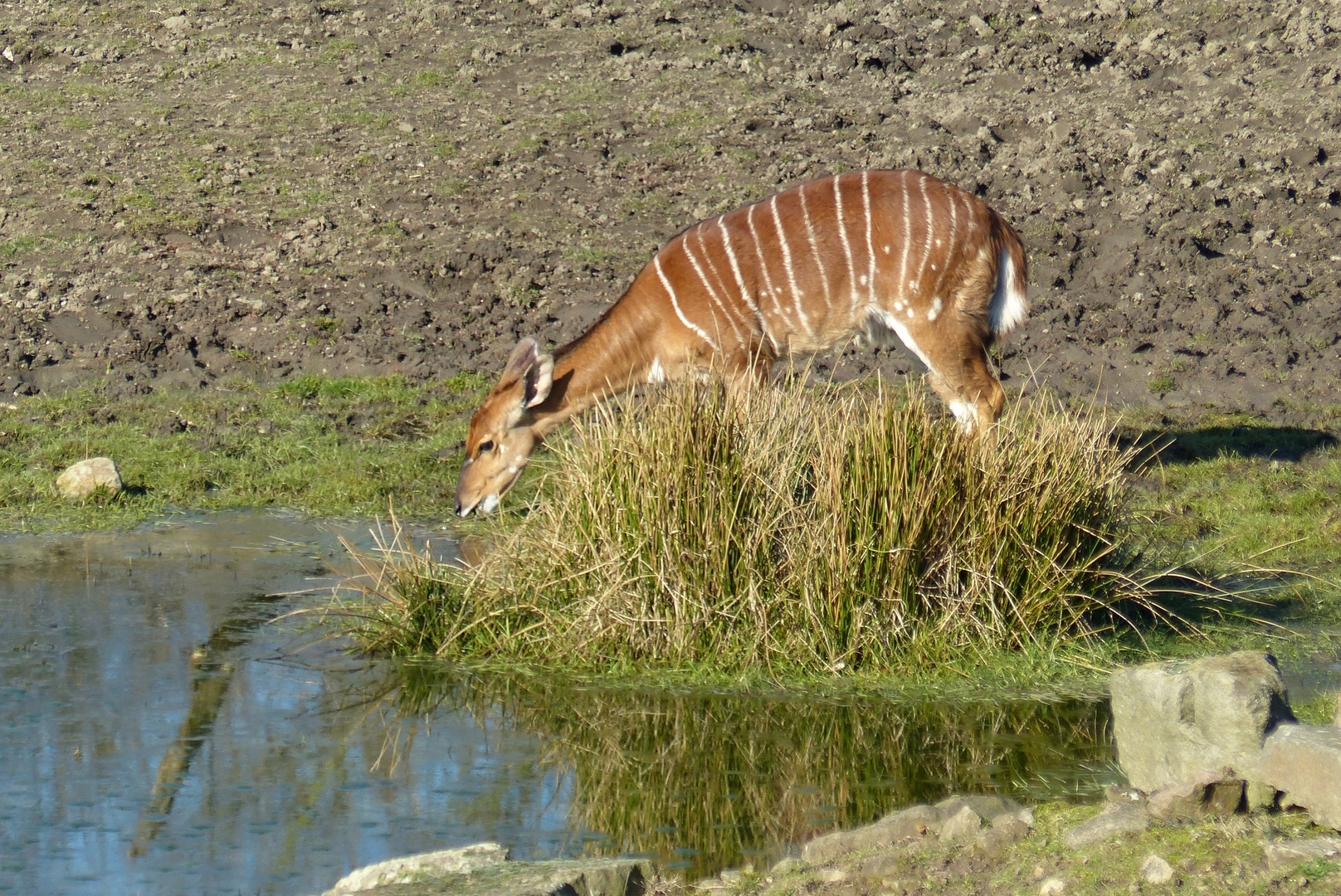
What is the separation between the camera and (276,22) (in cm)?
1705

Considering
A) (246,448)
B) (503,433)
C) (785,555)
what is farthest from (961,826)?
(246,448)

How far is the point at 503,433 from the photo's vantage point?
8680mm

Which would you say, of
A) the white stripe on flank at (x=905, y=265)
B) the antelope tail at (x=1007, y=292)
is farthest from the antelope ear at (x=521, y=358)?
the antelope tail at (x=1007, y=292)

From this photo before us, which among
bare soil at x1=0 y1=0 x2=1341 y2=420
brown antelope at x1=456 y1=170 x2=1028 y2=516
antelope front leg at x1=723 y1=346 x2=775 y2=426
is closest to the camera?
antelope front leg at x1=723 y1=346 x2=775 y2=426

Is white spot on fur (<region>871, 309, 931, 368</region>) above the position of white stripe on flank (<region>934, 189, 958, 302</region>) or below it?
below

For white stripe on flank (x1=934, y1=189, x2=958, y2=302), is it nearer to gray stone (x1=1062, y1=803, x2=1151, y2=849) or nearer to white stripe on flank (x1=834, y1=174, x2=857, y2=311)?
white stripe on flank (x1=834, y1=174, x2=857, y2=311)

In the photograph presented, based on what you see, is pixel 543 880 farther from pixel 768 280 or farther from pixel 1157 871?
pixel 768 280

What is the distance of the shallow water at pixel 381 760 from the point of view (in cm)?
446

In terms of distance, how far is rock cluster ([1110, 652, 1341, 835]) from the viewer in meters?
4.08

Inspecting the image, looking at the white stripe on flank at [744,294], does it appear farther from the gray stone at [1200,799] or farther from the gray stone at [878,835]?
the gray stone at [1200,799]

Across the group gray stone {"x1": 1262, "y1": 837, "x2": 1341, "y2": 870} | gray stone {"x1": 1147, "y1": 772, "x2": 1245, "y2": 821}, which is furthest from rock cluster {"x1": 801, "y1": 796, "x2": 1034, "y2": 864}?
gray stone {"x1": 1262, "y1": 837, "x2": 1341, "y2": 870}

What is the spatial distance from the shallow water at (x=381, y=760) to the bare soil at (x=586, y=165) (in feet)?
17.6

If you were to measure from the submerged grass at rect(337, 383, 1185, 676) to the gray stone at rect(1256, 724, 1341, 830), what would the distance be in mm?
1879

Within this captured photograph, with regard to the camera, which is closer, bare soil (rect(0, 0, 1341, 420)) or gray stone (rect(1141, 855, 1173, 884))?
gray stone (rect(1141, 855, 1173, 884))
